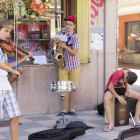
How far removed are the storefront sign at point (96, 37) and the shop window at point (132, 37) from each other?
12.9 metres

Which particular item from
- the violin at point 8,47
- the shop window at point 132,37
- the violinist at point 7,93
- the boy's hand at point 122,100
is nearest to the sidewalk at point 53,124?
the boy's hand at point 122,100

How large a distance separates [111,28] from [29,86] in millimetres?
2082

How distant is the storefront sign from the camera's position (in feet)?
20.0

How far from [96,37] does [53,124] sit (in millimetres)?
2070

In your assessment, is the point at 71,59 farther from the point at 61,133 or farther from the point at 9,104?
the point at 9,104

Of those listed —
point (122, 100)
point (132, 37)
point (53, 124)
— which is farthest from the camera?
point (132, 37)

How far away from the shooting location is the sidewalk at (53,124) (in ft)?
14.4

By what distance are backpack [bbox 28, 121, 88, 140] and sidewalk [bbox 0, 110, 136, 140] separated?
10 centimetres

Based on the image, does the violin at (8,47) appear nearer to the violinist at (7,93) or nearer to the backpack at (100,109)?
the violinist at (7,93)

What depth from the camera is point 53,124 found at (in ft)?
16.6

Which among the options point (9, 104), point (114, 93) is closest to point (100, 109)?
point (114, 93)

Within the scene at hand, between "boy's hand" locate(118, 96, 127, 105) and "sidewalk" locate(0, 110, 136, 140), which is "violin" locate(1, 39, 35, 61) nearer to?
"sidewalk" locate(0, 110, 136, 140)

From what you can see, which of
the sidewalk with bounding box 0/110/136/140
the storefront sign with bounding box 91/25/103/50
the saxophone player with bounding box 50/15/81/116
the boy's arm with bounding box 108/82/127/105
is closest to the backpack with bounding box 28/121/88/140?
the sidewalk with bounding box 0/110/136/140

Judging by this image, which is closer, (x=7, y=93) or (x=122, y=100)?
(x=7, y=93)
